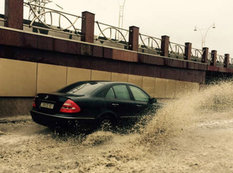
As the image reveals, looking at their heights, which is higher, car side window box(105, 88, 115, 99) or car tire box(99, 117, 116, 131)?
car side window box(105, 88, 115, 99)

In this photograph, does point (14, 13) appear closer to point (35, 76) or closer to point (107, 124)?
point (35, 76)

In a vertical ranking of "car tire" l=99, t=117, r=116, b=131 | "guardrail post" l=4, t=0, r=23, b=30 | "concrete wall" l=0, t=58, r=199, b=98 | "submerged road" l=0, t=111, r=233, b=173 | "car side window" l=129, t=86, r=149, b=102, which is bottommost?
"submerged road" l=0, t=111, r=233, b=173

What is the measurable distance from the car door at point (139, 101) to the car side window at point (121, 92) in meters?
0.21

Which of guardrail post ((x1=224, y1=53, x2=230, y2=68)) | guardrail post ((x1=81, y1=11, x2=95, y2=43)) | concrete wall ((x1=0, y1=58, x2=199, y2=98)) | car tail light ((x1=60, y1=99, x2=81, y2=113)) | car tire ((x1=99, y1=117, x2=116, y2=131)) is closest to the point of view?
car tail light ((x1=60, y1=99, x2=81, y2=113))

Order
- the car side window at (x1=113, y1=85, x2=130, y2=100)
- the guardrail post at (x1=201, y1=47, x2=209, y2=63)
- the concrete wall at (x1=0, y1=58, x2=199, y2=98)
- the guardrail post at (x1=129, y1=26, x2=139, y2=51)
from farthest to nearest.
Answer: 1. the guardrail post at (x1=201, y1=47, x2=209, y2=63)
2. the guardrail post at (x1=129, y1=26, x2=139, y2=51)
3. the concrete wall at (x1=0, y1=58, x2=199, y2=98)
4. the car side window at (x1=113, y1=85, x2=130, y2=100)

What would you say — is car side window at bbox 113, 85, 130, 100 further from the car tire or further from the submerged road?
the submerged road

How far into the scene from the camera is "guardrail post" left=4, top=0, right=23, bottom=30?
834 centimetres

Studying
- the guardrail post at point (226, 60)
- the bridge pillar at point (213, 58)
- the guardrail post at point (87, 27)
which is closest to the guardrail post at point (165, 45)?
the guardrail post at point (87, 27)

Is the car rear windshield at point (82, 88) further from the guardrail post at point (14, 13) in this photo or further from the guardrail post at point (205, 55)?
the guardrail post at point (205, 55)

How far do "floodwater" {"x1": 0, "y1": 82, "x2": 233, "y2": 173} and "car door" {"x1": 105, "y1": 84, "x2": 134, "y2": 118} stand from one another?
1.85ft

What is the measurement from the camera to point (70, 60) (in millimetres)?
9883

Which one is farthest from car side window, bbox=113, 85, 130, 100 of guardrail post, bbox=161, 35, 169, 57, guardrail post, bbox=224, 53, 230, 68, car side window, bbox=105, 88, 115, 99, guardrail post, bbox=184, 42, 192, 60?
guardrail post, bbox=224, 53, 230, 68

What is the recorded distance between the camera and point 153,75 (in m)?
14.2

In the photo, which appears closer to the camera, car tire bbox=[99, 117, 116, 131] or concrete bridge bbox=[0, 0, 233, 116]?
car tire bbox=[99, 117, 116, 131]
